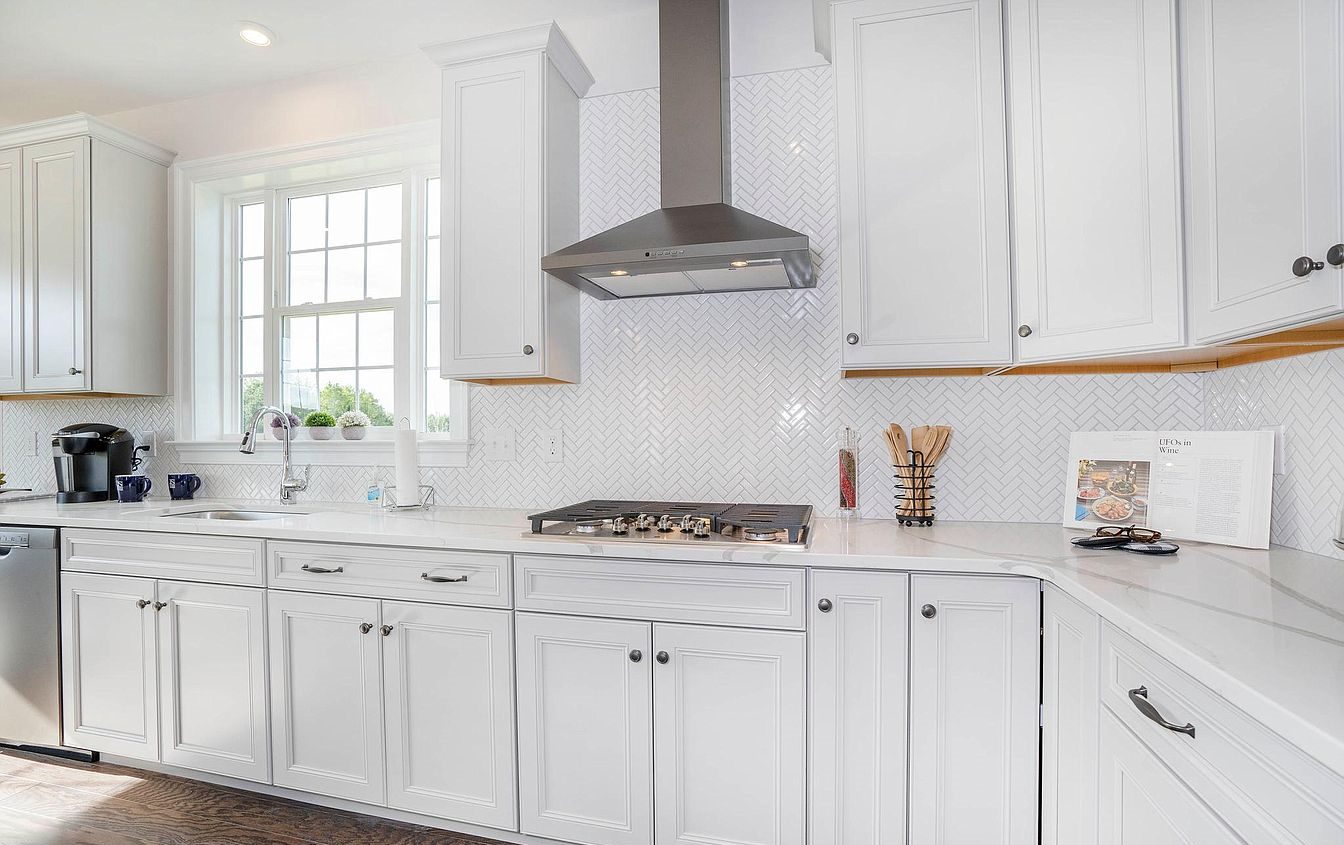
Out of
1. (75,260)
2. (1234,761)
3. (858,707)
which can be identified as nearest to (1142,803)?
(1234,761)

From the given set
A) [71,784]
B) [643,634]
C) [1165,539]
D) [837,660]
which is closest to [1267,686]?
[837,660]

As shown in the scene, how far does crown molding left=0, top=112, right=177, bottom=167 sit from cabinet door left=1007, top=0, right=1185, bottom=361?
359 centimetres

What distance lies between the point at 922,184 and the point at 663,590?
1.38 metres

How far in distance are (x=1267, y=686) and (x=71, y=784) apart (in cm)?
335

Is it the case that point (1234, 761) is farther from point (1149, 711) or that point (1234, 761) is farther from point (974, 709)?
point (974, 709)

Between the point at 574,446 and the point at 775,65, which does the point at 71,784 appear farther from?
the point at 775,65

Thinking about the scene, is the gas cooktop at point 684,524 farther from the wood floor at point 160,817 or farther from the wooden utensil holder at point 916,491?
the wood floor at point 160,817

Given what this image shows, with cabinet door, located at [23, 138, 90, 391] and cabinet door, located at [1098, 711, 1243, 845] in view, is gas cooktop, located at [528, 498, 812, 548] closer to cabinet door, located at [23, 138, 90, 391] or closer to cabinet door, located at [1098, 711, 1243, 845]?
cabinet door, located at [1098, 711, 1243, 845]

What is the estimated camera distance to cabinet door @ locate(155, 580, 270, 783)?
2.19 metres

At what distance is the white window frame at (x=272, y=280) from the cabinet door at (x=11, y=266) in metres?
0.61

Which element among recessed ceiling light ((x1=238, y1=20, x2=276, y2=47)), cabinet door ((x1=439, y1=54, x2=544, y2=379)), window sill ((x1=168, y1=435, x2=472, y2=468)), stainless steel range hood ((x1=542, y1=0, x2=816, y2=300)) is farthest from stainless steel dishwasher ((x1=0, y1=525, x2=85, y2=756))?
stainless steel range hood ((x1=542, y1=0, x2=816, y2=300))

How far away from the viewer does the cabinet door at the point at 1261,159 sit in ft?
3.62

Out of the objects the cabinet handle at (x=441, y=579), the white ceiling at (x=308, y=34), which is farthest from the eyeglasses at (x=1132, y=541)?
the white ceiling at (x=308, y=34)

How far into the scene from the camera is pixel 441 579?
1.98 m
